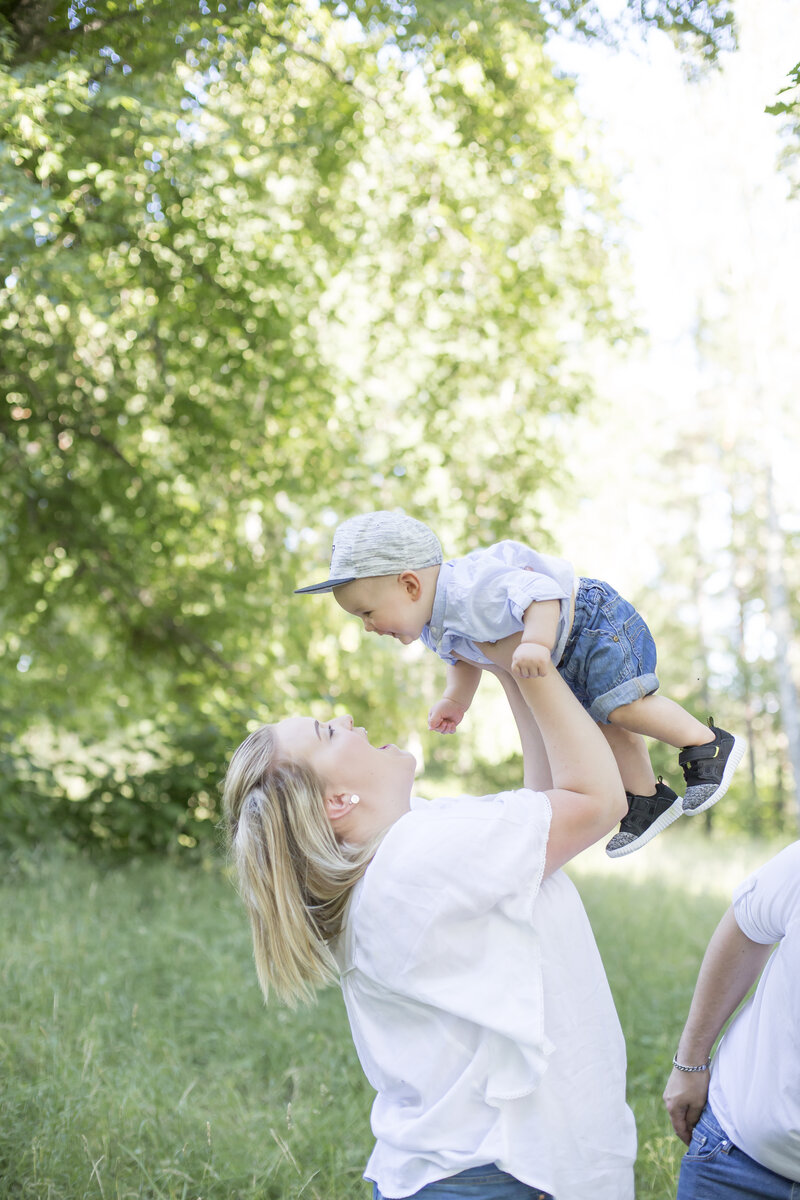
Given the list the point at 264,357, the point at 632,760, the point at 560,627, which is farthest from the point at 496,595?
the point at 264,357

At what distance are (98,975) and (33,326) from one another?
12.6 ft

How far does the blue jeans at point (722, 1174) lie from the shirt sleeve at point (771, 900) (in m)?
0.34

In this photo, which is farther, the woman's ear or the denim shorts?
the denim shorts

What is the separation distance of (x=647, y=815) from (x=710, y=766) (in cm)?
19

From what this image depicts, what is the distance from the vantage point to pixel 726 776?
2182mm

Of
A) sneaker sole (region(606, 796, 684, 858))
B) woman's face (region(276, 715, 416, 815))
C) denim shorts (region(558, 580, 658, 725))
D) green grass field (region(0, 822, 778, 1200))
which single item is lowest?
green grass field (region(0, 822, 778, 1200))

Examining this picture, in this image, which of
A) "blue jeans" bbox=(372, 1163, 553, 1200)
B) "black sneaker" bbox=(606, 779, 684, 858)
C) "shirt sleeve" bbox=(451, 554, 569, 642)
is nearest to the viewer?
"blue jeans" bbox=(372, 1163, 553, 1200)

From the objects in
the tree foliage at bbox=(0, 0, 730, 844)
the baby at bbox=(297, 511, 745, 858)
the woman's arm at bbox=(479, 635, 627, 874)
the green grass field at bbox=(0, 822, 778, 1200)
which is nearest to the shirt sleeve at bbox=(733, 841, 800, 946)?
the woman's arm at bbox=(479, 635, 627, 874)

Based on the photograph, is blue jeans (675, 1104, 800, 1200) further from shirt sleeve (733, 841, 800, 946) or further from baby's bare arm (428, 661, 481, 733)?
baby's bare arm (428, 661, 481, 733)

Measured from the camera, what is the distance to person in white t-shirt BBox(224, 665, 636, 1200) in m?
1.49

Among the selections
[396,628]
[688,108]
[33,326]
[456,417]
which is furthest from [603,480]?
[396,628]

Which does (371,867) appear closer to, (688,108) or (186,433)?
(186,433)

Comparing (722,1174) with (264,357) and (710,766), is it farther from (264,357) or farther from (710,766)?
(264,357)

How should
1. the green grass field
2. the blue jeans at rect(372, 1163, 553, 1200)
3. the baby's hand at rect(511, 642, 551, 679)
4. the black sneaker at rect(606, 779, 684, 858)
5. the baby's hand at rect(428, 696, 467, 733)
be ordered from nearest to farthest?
the blue jeans at rect(372, 1163, 553, 1200), the baby's hand at rect(511, 642, 551, 679), the black sneaker at rect(606, 779, 684, 858), the baby's hand at rect(428, 696, 467, 733), the green grass field
